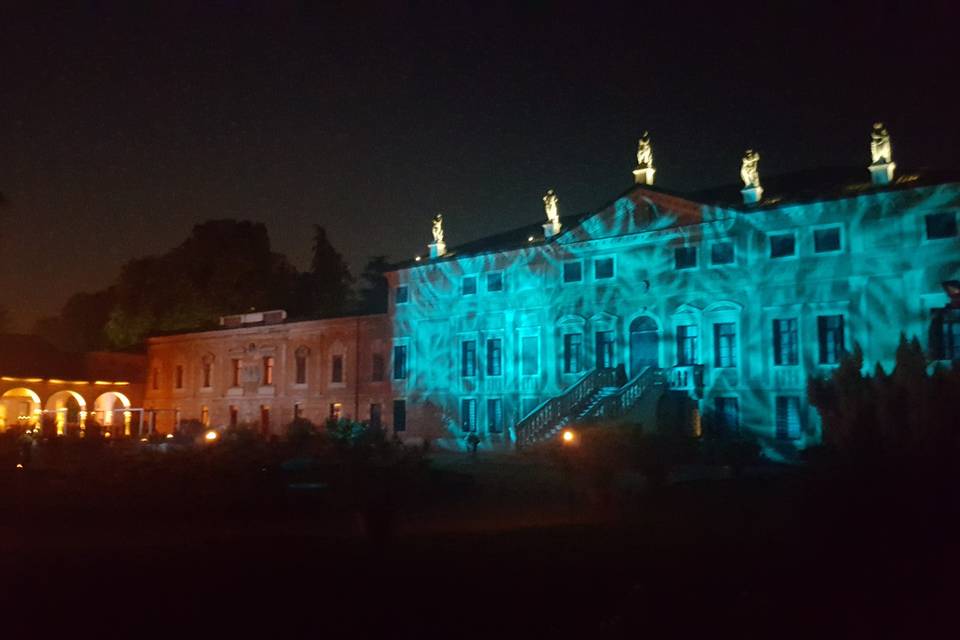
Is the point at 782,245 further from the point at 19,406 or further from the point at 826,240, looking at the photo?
the point at 19,406

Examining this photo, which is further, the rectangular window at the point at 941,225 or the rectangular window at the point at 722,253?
the rectangular window at the point at 722,253

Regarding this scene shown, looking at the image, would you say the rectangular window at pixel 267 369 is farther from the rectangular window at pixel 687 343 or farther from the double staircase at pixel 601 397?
the rectangular window at pixel 687 343

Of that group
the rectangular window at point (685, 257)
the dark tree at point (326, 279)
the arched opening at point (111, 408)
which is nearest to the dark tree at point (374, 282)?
the dark tree at point (326, 279)

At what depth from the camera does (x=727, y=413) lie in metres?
38.2

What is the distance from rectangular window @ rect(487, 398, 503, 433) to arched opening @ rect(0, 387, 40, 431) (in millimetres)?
29239

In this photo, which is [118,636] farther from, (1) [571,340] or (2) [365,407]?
(2) [365,407]

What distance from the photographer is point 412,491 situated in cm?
2125

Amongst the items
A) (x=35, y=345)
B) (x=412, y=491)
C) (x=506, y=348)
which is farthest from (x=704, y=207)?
(x=35, y=345)

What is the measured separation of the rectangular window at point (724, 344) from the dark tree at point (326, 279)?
47.5 meters

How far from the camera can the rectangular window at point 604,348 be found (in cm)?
4188

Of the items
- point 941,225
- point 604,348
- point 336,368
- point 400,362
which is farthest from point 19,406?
point 941,225

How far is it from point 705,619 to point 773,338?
94.1 ft

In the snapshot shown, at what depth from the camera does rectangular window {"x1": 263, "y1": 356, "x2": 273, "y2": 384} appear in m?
57.2

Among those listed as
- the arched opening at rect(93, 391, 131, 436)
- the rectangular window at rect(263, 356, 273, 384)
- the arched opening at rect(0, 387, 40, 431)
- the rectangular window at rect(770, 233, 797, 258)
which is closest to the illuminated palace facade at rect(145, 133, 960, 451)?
the rectangular window at rect(770, 233, 797, 258)
